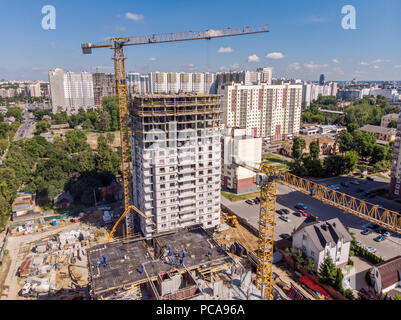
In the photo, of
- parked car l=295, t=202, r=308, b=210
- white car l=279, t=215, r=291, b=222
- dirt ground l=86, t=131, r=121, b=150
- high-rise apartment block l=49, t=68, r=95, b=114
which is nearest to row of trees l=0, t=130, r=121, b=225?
dirt ground l=86, t=131, r=121, b=150

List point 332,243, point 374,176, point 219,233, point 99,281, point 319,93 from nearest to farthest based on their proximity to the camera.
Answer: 1. point 99,281
2. point 332,243
3. point 219,233
4. point 374,176
5. point 319,93

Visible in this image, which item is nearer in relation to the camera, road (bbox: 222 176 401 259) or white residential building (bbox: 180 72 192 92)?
road (bbox: 222 176 401 259)

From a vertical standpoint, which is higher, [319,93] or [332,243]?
[319,93]

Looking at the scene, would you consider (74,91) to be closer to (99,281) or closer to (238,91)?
(238,91)

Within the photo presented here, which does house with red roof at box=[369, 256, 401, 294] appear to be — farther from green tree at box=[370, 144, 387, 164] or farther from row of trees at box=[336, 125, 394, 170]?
green tree at box=[370, 144, 387, 164]

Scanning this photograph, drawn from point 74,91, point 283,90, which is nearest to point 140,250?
point 283,90
